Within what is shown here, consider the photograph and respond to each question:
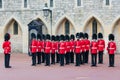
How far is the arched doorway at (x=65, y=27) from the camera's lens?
30.1 meters

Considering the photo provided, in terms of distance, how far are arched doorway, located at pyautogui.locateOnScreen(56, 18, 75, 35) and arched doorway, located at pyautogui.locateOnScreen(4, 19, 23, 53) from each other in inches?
112

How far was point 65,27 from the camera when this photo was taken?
3039cm

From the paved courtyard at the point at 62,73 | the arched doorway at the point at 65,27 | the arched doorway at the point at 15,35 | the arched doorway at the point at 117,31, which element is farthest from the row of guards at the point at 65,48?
the arched doorway at the point at 15,35

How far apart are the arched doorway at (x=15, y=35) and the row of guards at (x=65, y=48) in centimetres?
970

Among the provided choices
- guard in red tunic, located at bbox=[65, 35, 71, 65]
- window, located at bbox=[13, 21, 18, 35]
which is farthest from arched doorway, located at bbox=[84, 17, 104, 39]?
guard in red tunic, located at bbox=[65, 35, 71, 65]

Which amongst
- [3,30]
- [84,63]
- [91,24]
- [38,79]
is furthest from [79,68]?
[3,30]

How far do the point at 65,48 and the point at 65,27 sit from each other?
32.4ft

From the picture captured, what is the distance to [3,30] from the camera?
3139cm

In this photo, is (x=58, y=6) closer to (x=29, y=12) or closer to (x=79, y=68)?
(x=29, y=12)

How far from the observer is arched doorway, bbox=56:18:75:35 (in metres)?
30.1

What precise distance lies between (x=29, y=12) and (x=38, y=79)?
15819 mm

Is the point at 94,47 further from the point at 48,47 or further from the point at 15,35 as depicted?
the point at 15,35

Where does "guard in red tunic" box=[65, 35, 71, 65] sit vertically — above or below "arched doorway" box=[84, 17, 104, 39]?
below

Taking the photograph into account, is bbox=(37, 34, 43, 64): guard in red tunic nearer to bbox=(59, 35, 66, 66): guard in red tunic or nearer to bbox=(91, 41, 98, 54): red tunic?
bbox=(59, 35, 66, 66): guard in red tunic
